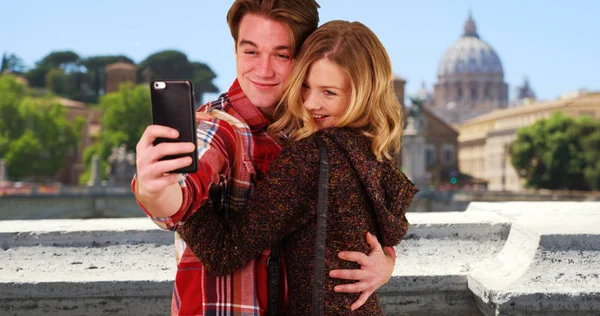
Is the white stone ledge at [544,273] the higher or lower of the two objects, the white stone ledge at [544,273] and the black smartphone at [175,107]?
the lower

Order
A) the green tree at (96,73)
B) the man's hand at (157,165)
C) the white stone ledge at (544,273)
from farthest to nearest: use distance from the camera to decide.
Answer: the green tree at (96,73), the white stone ledge at (544,273), the man's hand at (157,165)

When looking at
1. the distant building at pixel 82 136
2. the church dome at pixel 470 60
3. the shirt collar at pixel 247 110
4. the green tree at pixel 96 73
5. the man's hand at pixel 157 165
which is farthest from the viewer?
the church dome at pixel 470 60

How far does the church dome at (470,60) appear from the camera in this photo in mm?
115000

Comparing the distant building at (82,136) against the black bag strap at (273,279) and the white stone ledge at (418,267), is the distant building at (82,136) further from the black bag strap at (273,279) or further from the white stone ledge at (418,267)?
the black bag strap at (273,279)

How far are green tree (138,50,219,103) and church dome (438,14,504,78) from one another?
5135 cm

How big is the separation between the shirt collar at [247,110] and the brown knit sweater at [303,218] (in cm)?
13

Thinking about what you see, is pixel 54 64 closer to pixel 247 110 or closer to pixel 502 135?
pixel 502 135

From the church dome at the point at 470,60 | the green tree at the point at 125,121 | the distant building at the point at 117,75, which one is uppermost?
the church dome at the point at 470,60

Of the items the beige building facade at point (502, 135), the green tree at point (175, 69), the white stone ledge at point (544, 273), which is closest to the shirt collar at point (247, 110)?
the white stone ledge at point (544, 273)

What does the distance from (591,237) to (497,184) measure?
251ft

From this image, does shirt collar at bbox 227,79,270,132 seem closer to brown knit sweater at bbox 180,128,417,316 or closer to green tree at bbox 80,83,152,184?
brown knit sweater at bbox 180,128,417,316

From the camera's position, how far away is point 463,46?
4616 inches

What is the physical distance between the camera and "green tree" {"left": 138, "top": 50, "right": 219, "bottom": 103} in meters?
70.3

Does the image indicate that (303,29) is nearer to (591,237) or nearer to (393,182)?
(393,182)
